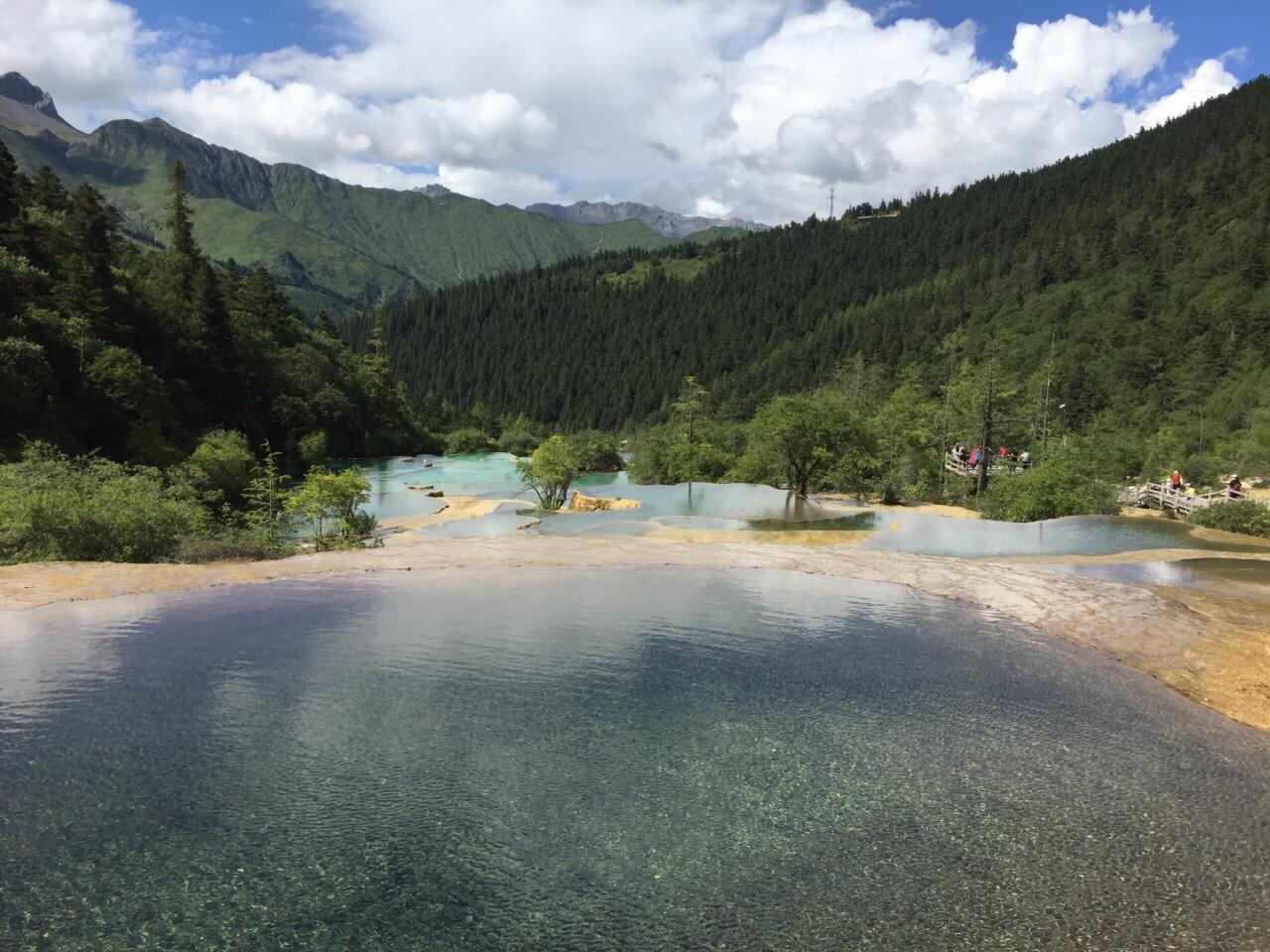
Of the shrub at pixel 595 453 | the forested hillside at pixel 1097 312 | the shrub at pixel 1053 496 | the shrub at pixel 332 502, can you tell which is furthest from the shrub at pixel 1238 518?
the shrub at pixel 595 453

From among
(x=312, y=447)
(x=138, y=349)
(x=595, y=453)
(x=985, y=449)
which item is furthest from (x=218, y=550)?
(x=595, y=453)

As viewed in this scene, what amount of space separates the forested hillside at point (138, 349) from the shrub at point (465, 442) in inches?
918

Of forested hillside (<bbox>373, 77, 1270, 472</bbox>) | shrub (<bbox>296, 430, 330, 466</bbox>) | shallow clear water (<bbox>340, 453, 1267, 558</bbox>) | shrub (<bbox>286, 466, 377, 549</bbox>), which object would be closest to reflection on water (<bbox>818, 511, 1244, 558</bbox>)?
shallow clear water (<bbox>340, 453, 1267, 558</bbox>)

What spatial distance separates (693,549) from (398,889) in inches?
856

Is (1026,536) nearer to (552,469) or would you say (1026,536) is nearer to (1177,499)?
(1177,499)

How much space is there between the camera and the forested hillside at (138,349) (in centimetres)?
4247

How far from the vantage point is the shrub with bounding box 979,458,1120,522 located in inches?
1630

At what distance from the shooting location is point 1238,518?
34094 millimetres

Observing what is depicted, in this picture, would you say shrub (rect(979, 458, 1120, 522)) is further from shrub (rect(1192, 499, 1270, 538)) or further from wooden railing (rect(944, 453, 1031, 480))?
shrub (rect(1192, 499, 1270, 538))

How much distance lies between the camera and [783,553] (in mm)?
28828

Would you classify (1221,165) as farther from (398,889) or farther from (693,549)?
(398,889)

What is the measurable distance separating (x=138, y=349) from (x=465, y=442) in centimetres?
7958

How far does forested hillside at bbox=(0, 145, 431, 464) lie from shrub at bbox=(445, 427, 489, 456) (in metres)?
23.3

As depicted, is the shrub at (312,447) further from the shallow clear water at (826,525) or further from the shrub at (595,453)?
the shrub at (595,453)
